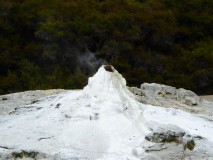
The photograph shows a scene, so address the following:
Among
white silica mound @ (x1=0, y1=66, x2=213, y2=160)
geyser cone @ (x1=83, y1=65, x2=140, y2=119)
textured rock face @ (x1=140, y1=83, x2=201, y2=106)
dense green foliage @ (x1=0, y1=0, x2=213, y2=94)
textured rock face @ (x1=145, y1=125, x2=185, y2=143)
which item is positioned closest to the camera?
white silica mound @ (x1=0, y1=66, x2=213, y2=160)

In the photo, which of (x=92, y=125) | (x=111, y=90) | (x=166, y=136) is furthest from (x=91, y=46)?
(x=166, y=136)

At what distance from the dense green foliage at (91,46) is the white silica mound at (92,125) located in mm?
7656

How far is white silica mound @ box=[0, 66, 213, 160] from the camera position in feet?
19.8

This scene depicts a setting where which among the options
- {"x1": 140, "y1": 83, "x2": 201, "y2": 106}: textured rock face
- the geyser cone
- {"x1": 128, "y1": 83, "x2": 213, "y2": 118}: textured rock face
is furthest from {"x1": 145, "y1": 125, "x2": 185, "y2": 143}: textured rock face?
{"x1": 140, "y1": 83, "x2": 201, "y2": 106}: textured rock face

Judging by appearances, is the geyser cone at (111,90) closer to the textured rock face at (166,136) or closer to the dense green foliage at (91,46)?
the textured rock face at (166,136)

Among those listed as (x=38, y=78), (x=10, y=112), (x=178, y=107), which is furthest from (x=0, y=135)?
(x=38, y=78)

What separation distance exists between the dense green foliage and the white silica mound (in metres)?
7.66

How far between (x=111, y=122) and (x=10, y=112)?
1.77m

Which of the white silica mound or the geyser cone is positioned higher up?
the geyser cone

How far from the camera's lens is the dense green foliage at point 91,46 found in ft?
52.6

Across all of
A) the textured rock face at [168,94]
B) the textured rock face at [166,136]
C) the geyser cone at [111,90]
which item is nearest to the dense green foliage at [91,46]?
the textured rock face at [168,94]

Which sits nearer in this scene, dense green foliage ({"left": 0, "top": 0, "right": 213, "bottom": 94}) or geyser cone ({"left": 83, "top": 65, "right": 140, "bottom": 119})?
geyser cone ({"left": 83, "top": 65, "right": 140, "bottom": 119})

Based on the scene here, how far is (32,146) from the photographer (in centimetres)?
612

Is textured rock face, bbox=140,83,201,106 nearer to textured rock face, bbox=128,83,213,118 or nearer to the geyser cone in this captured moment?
textured rock face, bbox=128,83,213,118
